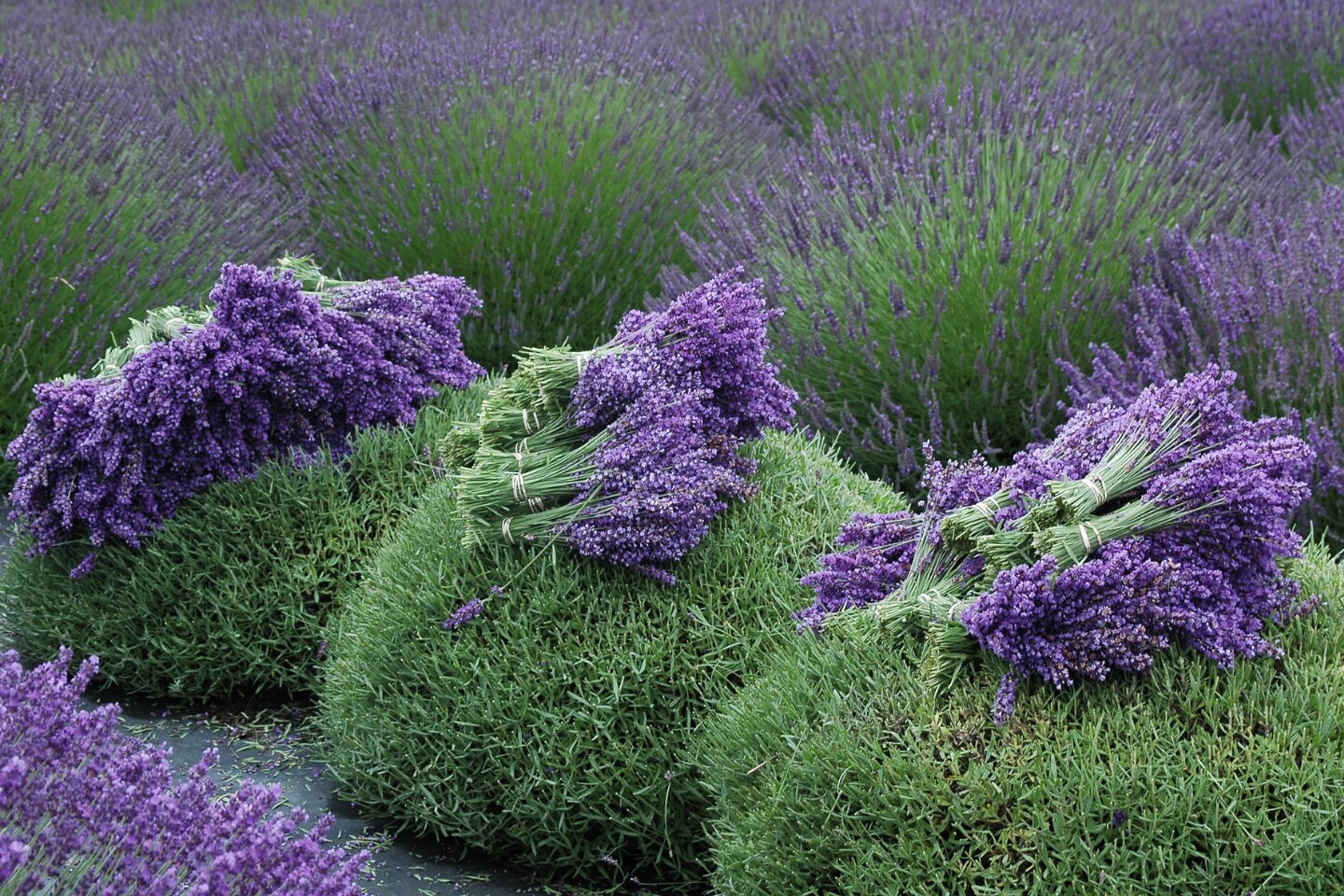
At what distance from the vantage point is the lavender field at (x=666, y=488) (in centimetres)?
209

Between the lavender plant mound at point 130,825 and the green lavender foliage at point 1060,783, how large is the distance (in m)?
0.80

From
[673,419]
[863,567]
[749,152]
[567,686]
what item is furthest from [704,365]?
[749,152]

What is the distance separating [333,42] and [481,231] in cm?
296

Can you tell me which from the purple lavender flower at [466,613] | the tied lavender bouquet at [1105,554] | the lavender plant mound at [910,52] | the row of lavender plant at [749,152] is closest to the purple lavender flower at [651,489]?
the purple lavender flower at [466,613]

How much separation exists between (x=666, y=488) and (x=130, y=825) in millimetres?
1349

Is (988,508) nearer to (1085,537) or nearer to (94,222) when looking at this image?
(1085,537)

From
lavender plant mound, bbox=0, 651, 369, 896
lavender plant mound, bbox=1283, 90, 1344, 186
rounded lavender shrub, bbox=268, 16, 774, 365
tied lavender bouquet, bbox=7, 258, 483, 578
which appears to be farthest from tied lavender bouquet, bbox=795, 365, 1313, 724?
lavender plant mound, bbox=1283, 90, 1344, 186

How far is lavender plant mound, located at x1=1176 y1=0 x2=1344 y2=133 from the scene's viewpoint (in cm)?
793

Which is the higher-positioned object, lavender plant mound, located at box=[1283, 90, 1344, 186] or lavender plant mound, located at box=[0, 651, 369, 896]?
lavender plant mound, located at box=[1283, 90, 1344, 186]

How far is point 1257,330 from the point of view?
3752mm

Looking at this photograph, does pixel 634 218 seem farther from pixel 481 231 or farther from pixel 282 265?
pixel 282 265

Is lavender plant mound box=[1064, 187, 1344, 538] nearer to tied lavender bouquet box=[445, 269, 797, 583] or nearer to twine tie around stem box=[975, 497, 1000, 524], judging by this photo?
tied lavender bouquet box=[445, 269, 797, 583]

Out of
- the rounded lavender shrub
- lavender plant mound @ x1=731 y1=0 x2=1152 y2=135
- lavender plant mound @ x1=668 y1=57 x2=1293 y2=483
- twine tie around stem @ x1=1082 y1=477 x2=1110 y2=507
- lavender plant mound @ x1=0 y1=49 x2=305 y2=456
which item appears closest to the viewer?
twine tie around stem @ x1=1082 y1=477 x2=1110 y2=507

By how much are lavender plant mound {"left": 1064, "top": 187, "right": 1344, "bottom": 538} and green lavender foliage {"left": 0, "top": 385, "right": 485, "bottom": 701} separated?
1905 mm
